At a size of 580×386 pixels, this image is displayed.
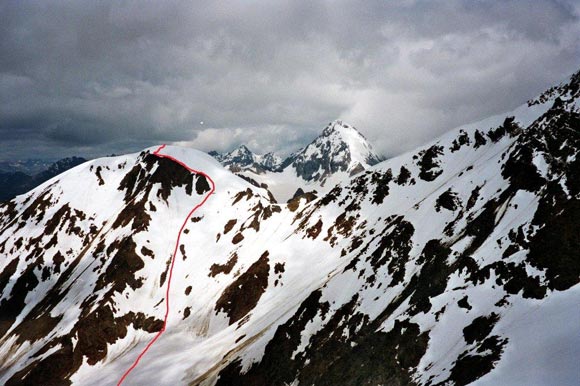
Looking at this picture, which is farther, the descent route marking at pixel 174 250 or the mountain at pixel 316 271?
the descent route marking at pixel 174 250

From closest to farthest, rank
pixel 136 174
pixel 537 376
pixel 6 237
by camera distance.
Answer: pixel 537 376, pixel 6 237, pixel 136 174

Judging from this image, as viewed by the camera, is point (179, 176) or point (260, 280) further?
point (179, 176)

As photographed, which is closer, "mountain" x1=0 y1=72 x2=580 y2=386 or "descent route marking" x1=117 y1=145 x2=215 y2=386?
"mountain" x1=0 y1=72 x2=580 y2=386

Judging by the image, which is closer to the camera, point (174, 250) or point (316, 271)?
point (316, 271)

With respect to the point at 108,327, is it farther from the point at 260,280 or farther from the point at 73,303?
the point at 260,280

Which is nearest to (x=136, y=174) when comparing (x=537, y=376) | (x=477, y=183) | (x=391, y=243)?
(x=391, y=243)

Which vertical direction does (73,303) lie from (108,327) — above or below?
above

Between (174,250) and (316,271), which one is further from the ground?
(174,250)

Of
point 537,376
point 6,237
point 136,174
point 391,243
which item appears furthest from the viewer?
point 136,174
